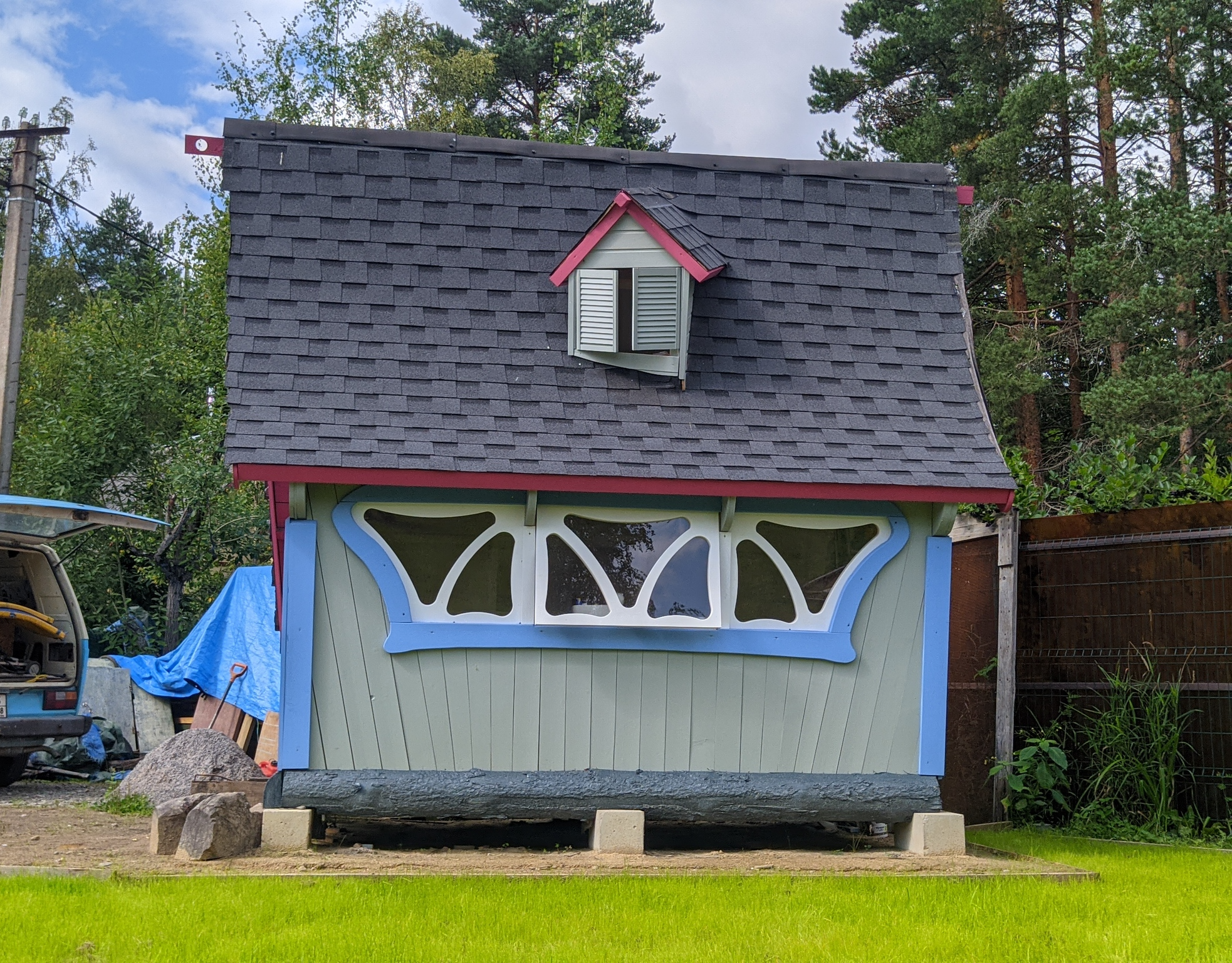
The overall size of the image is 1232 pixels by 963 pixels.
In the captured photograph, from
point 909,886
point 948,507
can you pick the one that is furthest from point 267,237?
point 909,886

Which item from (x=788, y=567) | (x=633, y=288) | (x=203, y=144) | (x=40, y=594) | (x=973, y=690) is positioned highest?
(x=203, y=144)

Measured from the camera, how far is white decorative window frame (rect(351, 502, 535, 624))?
21.4ft

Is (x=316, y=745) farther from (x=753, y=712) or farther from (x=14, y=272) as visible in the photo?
(x=14, y=272)

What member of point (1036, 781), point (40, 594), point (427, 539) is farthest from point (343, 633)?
point (1036, 781)

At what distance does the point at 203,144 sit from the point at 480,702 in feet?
12.8

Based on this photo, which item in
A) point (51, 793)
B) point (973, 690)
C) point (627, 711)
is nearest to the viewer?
point (627, 711)

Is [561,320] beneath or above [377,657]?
above

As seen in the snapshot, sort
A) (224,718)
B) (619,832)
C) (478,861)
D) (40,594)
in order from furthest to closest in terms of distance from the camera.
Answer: (224,718) → (40,594) → (619,832) → (478,861)

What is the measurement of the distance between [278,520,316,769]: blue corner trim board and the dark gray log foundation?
0.15 metres

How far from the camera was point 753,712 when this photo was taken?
666 cm

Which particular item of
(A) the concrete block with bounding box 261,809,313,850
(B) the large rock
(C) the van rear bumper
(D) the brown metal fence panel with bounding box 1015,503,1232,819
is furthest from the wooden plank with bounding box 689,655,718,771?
(C) the van rear bumper

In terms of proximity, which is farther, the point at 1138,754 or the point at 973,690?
the point at 973,690

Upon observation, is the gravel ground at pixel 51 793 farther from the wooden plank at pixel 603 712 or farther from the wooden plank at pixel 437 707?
the wooden plank at pixel 603 712

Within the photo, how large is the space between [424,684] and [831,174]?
414 cm
